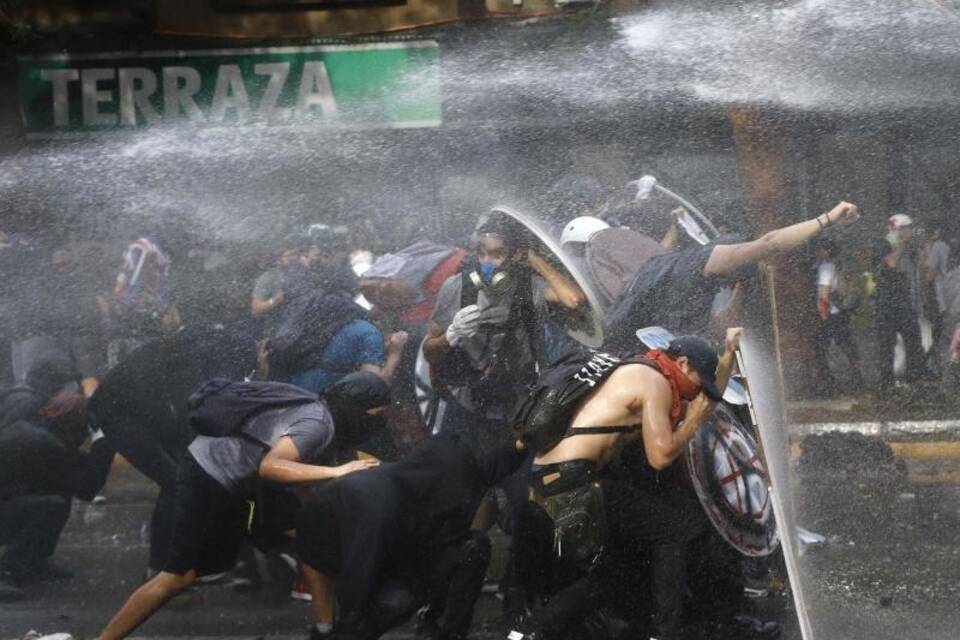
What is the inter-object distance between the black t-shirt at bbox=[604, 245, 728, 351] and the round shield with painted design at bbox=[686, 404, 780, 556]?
1.15ft

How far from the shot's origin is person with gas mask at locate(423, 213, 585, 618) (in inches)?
195

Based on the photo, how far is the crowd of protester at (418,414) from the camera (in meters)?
4.88

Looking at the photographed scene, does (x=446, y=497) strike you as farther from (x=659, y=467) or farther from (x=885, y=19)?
(x=885, y=19)

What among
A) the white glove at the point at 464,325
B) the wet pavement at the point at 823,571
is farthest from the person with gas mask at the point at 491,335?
the wet pavement at the point at 823,571

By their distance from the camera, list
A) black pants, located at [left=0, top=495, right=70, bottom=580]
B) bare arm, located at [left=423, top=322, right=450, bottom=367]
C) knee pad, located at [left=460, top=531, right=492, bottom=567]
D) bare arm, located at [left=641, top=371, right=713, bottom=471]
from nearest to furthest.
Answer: bare arm, located at [left=641, top=371, right=713, bottom=471] → knee pad, located at [left=460, top=531, right=492, bottom=567] → bare arm, located at [left=423, top=322, right=450, bottom=367] → black pants, located at [left=0, top=495, right=70, bottom=580]

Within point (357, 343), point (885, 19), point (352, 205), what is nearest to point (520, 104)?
point (352, 205)

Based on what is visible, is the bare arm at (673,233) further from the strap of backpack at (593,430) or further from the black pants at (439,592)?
the black pants at (439,592)

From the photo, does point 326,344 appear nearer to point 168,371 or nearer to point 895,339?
point 168,371

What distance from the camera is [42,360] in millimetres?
5180

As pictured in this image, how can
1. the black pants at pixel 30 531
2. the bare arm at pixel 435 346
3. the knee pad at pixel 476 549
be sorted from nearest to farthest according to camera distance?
1. the knee pad at pixel 476 549
2. the bare arm at pixel 435 346
3. the black pants at pixel 30 531

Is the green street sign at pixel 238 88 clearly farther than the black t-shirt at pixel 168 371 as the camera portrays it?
Yes

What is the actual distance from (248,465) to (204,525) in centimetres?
29

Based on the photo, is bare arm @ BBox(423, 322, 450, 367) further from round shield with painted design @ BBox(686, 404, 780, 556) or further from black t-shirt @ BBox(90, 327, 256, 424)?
round shield with painted design @ BBox(686, 404, 780, 556)

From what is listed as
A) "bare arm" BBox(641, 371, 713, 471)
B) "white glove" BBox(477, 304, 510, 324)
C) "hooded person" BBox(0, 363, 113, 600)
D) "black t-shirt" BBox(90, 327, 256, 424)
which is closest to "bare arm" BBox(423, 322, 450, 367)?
"white glove" BBox(477, 304, 510, 324)
